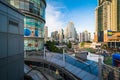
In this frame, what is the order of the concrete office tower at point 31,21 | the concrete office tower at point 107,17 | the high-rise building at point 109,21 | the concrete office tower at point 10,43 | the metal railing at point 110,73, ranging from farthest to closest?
the concrete office tower at point 107,17 < the high-rise building at point 109,21 < the concrete office tower at point 31,21 < the concrete office tower at point 10,43 < the metal railing at point 110,73

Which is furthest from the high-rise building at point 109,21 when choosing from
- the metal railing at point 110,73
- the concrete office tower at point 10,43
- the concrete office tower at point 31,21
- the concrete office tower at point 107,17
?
the concrete office tower at point 10,43

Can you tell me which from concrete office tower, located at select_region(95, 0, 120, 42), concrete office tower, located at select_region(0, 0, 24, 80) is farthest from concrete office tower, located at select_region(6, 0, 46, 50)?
concrete office tower, located at select_region(95, 0, 120, 42)

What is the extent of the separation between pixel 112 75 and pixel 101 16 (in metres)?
154

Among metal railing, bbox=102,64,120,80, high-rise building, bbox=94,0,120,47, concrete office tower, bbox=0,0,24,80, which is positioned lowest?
metal railing, bbox=102,64,120,80

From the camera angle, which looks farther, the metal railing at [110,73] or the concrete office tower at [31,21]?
the concrete office tower at [31,21]

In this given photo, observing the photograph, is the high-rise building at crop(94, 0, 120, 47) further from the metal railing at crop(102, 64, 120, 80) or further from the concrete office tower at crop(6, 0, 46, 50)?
the metal railing at crop(102, 64, 120, 80)

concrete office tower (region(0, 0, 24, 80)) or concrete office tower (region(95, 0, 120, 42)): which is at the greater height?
concrete office tower (region(95, 0, 120, 42))

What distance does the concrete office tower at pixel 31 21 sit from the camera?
45763 millimetres

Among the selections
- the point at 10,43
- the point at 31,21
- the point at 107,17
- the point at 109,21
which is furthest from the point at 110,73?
the point at 107,17

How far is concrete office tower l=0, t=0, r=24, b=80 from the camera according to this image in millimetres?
12773

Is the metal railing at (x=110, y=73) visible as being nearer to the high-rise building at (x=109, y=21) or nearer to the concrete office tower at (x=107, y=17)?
the high-rise building at (x=109, y=21)

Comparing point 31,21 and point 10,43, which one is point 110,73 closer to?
point 10,43

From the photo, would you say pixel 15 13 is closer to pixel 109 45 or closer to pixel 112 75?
pixel 112 75

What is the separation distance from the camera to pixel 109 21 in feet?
481
